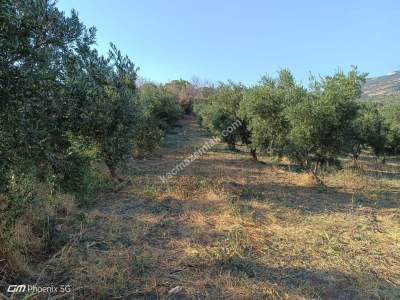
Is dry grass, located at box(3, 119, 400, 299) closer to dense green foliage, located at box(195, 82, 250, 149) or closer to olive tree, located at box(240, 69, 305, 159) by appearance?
olive tree, located at box(240, 69, 305, 159)

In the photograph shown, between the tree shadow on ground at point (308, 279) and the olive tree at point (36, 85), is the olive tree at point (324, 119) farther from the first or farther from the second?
the olive tree at point (36, 85)

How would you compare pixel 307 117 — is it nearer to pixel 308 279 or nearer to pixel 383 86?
pixel 308 279

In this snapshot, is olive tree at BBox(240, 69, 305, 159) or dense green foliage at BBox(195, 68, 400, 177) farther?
olive tree at BBox(240, 69, 305, 159)

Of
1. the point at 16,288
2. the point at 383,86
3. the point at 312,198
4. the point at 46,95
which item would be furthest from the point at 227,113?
the point at 383,86

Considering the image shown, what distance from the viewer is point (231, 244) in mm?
6844

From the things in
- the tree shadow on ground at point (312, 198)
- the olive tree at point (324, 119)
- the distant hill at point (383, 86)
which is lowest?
the tree shadow on ground at point (312, 198)

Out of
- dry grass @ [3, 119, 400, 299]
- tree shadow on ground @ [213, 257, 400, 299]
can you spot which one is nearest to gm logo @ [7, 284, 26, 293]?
dry grass @ [3, 119, 400, 299]

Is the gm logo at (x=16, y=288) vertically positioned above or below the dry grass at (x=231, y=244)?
above

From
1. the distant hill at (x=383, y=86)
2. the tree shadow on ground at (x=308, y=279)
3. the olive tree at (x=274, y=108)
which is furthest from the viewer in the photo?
the distant hill at (x=383, y=86)

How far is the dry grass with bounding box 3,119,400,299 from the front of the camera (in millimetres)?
5211

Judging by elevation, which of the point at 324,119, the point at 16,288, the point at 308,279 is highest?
the point at 324,119

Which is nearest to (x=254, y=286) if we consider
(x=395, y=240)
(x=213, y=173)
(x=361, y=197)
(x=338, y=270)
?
(x=338, y=270)

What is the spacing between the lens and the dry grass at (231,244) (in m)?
5.21

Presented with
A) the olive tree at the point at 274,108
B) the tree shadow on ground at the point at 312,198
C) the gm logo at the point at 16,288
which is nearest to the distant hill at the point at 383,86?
the olive tree at the point at 274,108
